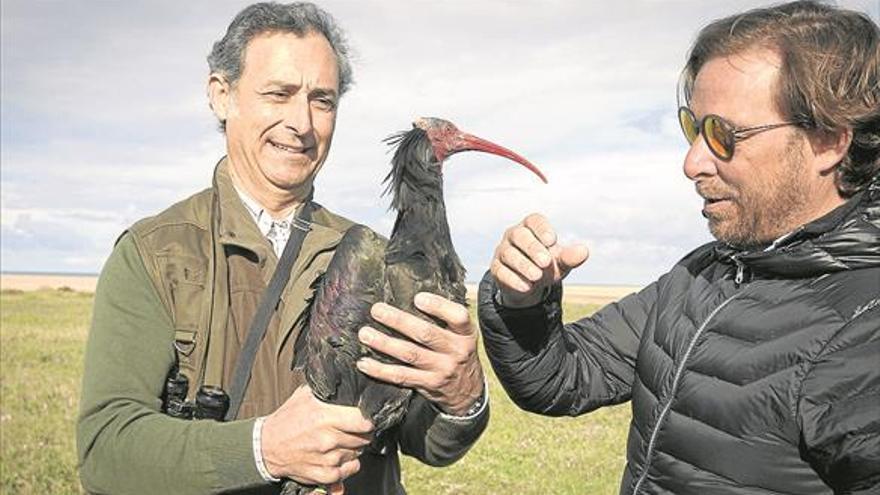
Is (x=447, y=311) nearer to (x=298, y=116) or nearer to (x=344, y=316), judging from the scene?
(x=344, y=316)

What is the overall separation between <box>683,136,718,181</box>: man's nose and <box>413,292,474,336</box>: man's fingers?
1.10 m

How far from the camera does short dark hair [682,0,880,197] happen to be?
3336 millimetres

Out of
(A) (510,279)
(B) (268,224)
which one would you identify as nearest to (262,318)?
(B) (268,224)

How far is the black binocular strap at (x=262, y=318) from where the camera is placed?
405 centimetres

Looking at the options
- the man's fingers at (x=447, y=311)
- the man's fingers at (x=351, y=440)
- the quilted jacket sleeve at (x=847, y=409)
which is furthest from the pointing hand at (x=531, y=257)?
the quilted jacket sleeve at (x=847, y=409)

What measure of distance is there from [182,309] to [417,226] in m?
1.14

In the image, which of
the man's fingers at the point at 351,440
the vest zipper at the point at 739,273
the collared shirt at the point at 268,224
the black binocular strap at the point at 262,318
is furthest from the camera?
the collared shirt at the point at 268,224

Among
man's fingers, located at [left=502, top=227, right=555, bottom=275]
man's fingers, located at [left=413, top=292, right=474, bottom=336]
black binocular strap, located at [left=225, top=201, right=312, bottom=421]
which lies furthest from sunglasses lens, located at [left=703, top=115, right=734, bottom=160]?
black binocular strap, located at [left=225, top=201, right=312, bottom=421]

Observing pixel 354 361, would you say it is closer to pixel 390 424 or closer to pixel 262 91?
pixel 390 424

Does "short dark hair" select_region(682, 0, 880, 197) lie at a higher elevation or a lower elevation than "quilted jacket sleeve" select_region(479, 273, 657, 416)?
higher

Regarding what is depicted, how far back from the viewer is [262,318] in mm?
4141

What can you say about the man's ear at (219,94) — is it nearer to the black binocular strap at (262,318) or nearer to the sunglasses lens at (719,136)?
the black binocular strap at (262,318)

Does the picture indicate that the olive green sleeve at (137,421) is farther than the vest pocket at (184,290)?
No

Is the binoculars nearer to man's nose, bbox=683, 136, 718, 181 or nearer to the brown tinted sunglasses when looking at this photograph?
man's nose, bbox=683, 136, 718, 181
